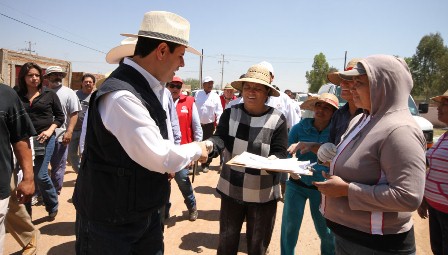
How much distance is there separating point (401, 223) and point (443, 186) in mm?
1356

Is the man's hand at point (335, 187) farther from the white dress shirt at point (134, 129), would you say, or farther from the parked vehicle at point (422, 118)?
the parked vehicle at point (422, 118)

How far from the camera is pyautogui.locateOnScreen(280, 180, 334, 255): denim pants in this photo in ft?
10.1

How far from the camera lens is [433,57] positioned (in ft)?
136

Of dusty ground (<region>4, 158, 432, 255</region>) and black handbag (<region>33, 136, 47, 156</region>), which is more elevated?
black handbag (<region>33, 136, 47, 156</region>)

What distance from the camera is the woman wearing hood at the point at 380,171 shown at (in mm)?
1615

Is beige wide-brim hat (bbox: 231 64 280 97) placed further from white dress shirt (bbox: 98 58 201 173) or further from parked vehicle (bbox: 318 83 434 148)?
parked vehicle (bbox: 318 83 434 148)

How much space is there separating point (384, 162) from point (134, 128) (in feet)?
4.50

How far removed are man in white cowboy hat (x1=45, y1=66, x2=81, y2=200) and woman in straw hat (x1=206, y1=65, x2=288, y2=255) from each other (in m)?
3.20

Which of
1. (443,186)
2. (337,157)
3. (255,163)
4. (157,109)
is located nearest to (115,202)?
(157,109)

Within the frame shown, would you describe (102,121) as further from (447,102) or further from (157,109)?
(447,102)

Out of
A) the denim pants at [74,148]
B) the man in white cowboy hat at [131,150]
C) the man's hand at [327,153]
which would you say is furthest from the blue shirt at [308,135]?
the denim pants at [74,148]

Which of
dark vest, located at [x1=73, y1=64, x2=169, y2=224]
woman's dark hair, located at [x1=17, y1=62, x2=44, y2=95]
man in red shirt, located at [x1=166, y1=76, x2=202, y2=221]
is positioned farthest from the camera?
man in red shirt, located at [x1=166, y1=76, x2=202, y2=221]

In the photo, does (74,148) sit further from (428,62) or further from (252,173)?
(428,62)

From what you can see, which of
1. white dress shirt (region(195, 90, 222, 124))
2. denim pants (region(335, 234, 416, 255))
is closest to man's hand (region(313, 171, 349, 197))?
denim pants (region(335, 234, 416, 255))
